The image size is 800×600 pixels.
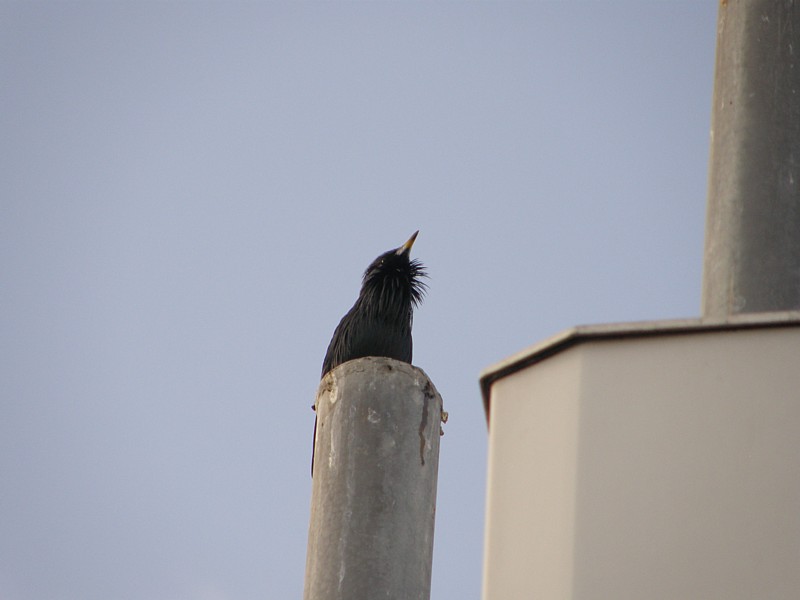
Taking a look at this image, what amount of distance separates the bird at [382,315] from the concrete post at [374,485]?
128 inches

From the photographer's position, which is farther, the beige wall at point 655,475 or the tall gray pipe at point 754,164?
the tall gray pipe at point 754,164

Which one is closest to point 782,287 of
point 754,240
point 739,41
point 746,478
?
point 754,240

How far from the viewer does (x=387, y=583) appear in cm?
525

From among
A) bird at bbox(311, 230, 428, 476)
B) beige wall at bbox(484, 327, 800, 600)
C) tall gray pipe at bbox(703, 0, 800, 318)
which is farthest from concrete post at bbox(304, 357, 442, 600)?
bird at bbox(311, 230, 428, 476)

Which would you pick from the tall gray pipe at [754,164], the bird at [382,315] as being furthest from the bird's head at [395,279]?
the tall gray pipe at [754,164]

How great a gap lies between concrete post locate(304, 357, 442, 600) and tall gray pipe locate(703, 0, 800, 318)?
53.9 inches

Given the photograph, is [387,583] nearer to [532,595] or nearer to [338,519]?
[338,519]

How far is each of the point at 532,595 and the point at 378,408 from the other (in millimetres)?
1217

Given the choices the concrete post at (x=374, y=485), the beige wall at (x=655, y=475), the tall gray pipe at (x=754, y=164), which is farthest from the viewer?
the tall gray pipe at (x=754, y=164)

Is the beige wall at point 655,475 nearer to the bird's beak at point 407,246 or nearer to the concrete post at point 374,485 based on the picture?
the concrete post at point 374,485

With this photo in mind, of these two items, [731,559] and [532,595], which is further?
[532,595]

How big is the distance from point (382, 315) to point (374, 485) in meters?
4.02

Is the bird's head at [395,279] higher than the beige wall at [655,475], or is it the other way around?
the bird's head at [395,279]

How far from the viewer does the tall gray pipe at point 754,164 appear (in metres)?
6.18
